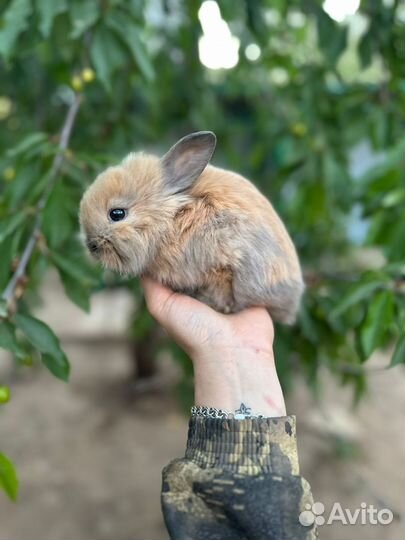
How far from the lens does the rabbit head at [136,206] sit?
5.66 feet

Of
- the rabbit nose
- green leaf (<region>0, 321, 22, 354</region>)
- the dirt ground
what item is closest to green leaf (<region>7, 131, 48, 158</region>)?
the rabbit nose

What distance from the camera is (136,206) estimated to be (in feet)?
5.72

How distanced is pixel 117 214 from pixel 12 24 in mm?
838

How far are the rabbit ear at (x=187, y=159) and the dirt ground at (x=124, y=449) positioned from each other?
7.86ft

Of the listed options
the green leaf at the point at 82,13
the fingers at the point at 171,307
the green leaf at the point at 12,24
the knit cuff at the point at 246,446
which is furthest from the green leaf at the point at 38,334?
the green leaf at the point at 82,13

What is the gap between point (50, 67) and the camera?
10.7 ft

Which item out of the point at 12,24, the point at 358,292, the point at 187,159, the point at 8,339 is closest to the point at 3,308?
the point at 8,339

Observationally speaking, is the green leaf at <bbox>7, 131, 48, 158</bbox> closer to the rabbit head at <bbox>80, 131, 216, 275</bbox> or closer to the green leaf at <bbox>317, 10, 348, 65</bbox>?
the rabbit head at <bbox>80, 131, 216, 275</bbox>

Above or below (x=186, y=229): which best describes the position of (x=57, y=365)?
below

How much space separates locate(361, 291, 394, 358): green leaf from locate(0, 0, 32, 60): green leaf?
1583mm

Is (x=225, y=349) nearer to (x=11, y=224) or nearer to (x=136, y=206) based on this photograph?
(x=136, y=206)

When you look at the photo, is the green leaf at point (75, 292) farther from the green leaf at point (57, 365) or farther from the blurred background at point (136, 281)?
the green leaf at point (57, 365)

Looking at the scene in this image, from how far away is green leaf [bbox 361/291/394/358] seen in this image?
6.76 feet

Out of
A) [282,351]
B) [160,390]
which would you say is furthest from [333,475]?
[282,351]
